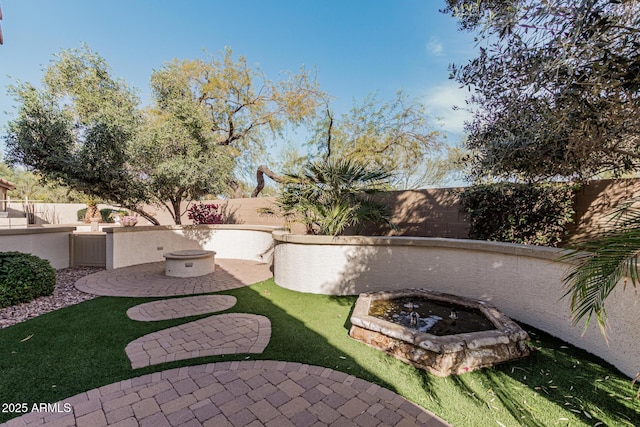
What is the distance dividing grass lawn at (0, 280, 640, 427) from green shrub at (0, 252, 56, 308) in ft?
3.41

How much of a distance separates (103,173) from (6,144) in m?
1.82

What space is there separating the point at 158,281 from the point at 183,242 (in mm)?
3083

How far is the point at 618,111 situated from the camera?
268 cm

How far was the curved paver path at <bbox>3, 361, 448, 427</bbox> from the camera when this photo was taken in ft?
7.11

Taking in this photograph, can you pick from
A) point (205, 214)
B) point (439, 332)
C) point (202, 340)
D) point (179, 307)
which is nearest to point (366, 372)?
point (439, 332)

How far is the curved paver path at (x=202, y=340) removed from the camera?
124 inches

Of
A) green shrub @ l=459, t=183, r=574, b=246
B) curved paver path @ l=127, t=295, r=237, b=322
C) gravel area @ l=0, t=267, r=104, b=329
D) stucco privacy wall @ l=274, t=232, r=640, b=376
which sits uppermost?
green shrub @ l=459, t=183, r=574, b=246

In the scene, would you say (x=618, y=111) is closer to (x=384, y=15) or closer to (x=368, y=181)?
(x=368, y=181)

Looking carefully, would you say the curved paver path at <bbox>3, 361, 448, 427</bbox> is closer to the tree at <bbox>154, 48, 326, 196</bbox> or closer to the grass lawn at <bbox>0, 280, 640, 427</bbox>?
the grass lawn at <bbox>0, 280, 640, 427</bbox>

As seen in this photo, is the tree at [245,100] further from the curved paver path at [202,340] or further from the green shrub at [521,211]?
the green shrub at [521,211]

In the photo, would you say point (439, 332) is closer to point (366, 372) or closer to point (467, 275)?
point (366, 372)

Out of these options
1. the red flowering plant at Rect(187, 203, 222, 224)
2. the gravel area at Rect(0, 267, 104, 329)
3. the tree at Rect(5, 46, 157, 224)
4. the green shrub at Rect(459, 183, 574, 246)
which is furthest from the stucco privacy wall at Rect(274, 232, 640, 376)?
the red flowering plant at Rect(187, 203, 222, 224)

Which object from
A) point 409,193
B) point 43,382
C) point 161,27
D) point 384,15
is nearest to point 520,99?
point 409,193

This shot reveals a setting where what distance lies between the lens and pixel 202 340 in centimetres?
352
